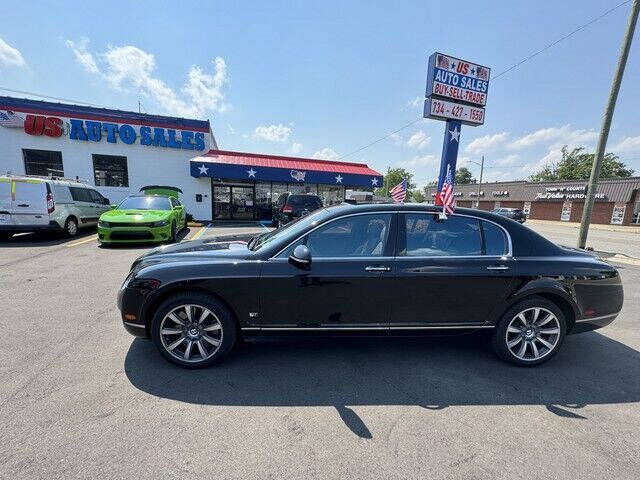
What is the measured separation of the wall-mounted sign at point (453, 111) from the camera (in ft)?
33.1

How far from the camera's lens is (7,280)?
17.6 ft

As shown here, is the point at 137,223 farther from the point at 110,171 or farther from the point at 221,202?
the point at 110,171

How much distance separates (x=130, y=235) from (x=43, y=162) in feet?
39.9

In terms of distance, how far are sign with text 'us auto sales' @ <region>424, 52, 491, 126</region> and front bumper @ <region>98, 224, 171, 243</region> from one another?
925 centimetres

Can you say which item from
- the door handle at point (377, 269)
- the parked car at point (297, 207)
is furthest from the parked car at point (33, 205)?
the door handle at point (377, 269)

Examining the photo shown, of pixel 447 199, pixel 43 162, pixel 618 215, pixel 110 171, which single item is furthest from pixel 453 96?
pixel 618 215

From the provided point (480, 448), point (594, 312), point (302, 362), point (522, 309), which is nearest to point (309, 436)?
point (302, 362)

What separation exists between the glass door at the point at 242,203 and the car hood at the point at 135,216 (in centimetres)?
892

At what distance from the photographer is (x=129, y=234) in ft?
27.4

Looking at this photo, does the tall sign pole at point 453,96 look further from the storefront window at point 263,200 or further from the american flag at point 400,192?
the storefront window at point 263,200

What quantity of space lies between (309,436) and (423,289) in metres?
1.62

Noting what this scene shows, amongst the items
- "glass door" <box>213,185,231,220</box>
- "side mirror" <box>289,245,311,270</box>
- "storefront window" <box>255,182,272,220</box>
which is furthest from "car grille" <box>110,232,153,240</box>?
"storefront window" <box>255,182,272,220</box>

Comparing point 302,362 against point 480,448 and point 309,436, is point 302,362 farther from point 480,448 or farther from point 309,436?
point 480,448

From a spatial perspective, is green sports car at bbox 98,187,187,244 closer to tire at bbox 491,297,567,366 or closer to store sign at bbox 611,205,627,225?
tire at bbox 491,297,567,366
